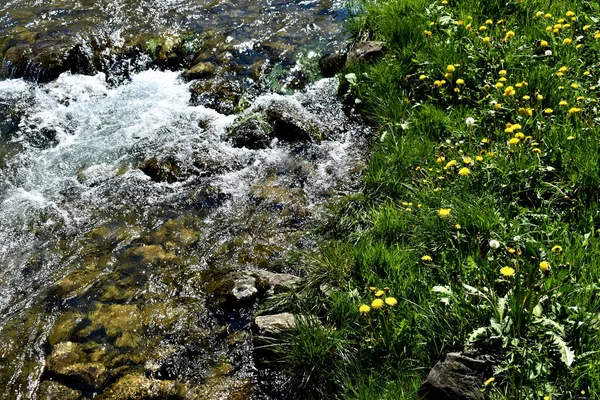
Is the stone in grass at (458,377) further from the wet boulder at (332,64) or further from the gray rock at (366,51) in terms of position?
the wet boulder at (332,64)

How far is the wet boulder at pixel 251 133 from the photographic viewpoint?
21.5 ft

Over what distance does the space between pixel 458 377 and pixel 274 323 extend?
1.48 metres

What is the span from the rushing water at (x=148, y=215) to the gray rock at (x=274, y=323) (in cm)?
26

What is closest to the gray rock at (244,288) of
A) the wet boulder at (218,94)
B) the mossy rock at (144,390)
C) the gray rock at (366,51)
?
the mossy rock at (144,390)

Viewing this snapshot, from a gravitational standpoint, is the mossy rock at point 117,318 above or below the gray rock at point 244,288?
below

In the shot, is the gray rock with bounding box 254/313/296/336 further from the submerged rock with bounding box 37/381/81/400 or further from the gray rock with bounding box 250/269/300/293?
the submerged rock with bounding box 37/381/81/400

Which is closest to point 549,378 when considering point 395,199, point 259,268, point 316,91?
point 395,199

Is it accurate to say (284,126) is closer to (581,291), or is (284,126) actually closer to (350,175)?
(350,175)

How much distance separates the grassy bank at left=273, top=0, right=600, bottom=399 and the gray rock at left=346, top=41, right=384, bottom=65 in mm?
541

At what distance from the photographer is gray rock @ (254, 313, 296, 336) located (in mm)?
3797

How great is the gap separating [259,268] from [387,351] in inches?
68.8

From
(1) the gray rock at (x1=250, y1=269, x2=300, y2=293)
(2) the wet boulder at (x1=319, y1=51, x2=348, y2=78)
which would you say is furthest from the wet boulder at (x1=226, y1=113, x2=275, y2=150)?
(1) the gray rock at (x1=250, y1=269, x2=300, y2=293)

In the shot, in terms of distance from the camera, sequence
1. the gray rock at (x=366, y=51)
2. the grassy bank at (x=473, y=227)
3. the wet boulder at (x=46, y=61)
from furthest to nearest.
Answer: the wet boulder at (x=46, y=61) < the gray rock at (x=366, y=51) < the grassy bank at (x=473, y=227)

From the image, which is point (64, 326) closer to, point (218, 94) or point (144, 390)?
point (144, 390)
